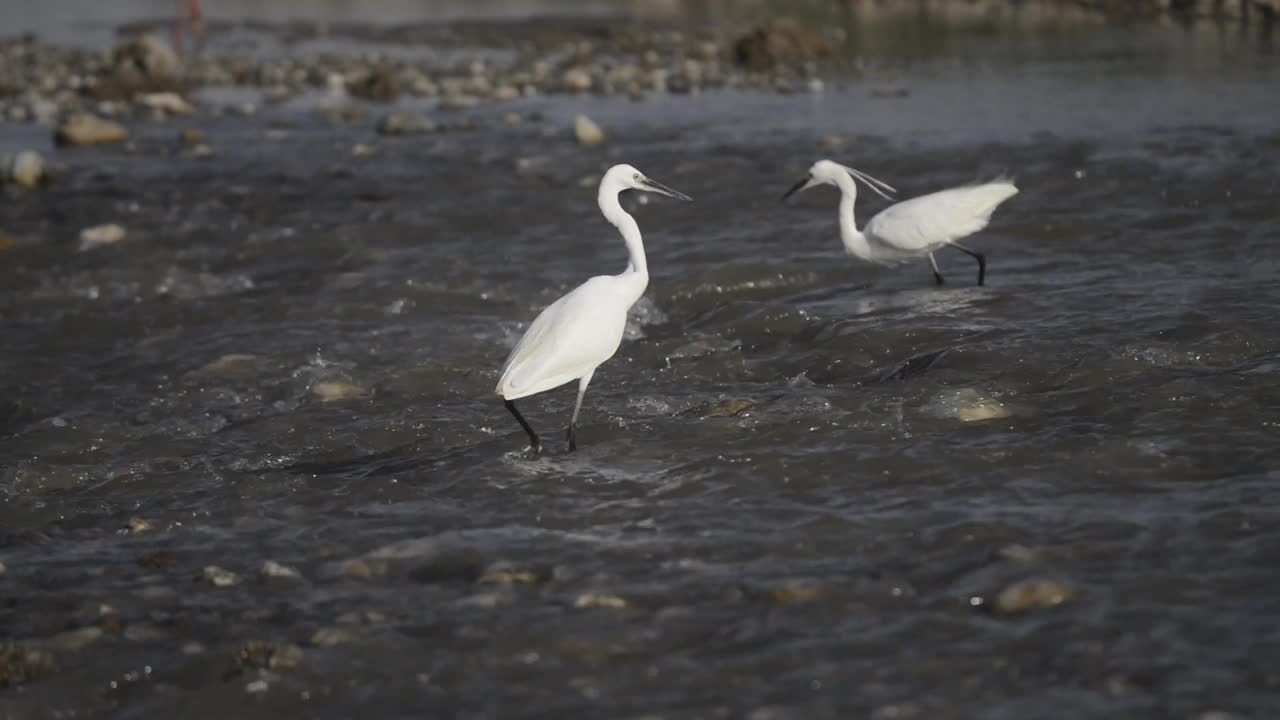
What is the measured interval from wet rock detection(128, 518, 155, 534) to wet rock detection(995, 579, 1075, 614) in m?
3.89

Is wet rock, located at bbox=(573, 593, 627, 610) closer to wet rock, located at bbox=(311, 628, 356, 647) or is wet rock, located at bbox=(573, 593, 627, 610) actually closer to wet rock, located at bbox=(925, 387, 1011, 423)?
wet rock, located at bbox=(311, 628, 356, 647)

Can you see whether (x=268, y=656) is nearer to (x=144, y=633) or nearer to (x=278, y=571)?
(x=144, y=633)

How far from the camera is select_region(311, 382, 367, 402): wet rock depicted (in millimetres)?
9461

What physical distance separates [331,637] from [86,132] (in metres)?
15.5

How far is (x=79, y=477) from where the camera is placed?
820 cm

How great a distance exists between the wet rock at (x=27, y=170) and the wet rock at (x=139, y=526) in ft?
35.9

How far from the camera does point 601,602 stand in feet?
19.4

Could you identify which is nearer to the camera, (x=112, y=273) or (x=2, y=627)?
(x=2, y=627)

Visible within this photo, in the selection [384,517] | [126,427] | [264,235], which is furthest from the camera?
[264,235]

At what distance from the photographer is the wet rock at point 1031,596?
221 inches

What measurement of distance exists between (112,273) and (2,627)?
24.7ft

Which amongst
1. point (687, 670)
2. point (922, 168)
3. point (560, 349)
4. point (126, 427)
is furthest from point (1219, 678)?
point (922, 168)

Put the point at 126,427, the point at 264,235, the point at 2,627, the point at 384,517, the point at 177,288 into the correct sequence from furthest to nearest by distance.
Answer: the point at 264,235
the point at 177,288
the point at 126,427
the point at 384,517
the point at 2,627

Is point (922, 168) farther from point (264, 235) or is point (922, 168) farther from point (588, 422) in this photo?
point (588, 422)
